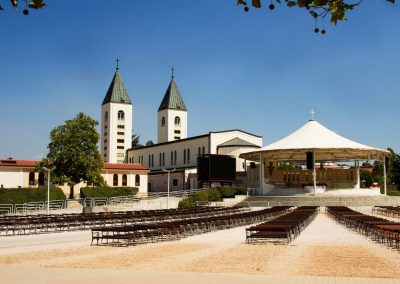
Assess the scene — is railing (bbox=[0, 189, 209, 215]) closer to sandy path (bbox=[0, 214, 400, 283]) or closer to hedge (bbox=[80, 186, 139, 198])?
hedge (bbox=[80, 186, 139, 198])

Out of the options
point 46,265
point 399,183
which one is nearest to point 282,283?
point 46,265

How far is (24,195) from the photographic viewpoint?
152ft

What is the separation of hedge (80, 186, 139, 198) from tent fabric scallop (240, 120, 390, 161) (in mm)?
14064

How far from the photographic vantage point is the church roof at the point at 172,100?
3834 inches

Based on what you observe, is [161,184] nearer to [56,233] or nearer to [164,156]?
[164,156]

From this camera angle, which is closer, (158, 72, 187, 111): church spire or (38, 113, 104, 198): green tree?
(38, 113, 104, 198): green tree

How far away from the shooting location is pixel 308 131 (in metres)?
57.7

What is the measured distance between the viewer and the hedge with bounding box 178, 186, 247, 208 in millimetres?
51006

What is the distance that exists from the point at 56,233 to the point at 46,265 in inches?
494

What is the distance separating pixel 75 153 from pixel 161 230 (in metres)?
35.7

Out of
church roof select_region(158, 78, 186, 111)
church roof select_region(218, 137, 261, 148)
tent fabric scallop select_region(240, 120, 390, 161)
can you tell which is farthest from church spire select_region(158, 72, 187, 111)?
tent fabric scallop select_region(240, 120, 390, 161)

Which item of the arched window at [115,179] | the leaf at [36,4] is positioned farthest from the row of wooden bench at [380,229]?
the arched window at [115,179]

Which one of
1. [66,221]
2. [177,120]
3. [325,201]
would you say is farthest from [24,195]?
[177,120]

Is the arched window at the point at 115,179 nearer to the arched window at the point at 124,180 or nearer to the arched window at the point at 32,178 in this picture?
the arched window at the point at 124,180
